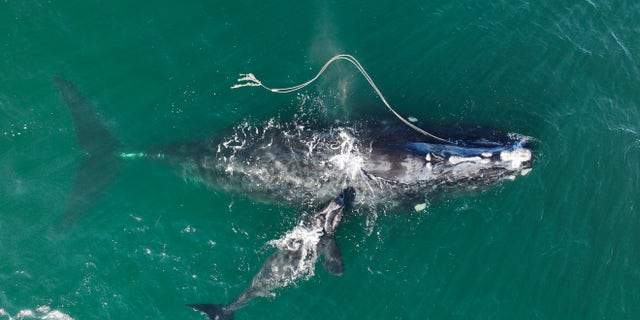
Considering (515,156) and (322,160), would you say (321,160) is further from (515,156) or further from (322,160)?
(515,156)

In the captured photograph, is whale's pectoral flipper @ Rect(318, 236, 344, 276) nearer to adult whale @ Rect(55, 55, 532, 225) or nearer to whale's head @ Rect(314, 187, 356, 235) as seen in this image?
whale's head @ Rect(314, 187, 356, 235)

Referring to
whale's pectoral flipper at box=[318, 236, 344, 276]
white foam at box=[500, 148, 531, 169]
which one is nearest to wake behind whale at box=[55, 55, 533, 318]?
white foam at box=[500, 148, 531, 169]

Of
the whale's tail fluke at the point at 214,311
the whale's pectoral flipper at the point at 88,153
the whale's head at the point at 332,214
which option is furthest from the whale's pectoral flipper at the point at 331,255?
the whale's pectoral flipper at the point at 88,153

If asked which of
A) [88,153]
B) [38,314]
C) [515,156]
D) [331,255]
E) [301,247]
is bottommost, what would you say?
[331,255]

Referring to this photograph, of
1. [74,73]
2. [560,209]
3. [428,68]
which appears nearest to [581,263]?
[560,209]

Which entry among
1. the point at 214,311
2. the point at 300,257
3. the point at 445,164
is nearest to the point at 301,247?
the point at 300,257

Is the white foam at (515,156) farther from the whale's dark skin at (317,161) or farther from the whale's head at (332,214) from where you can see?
the whale's head at (332,214)
